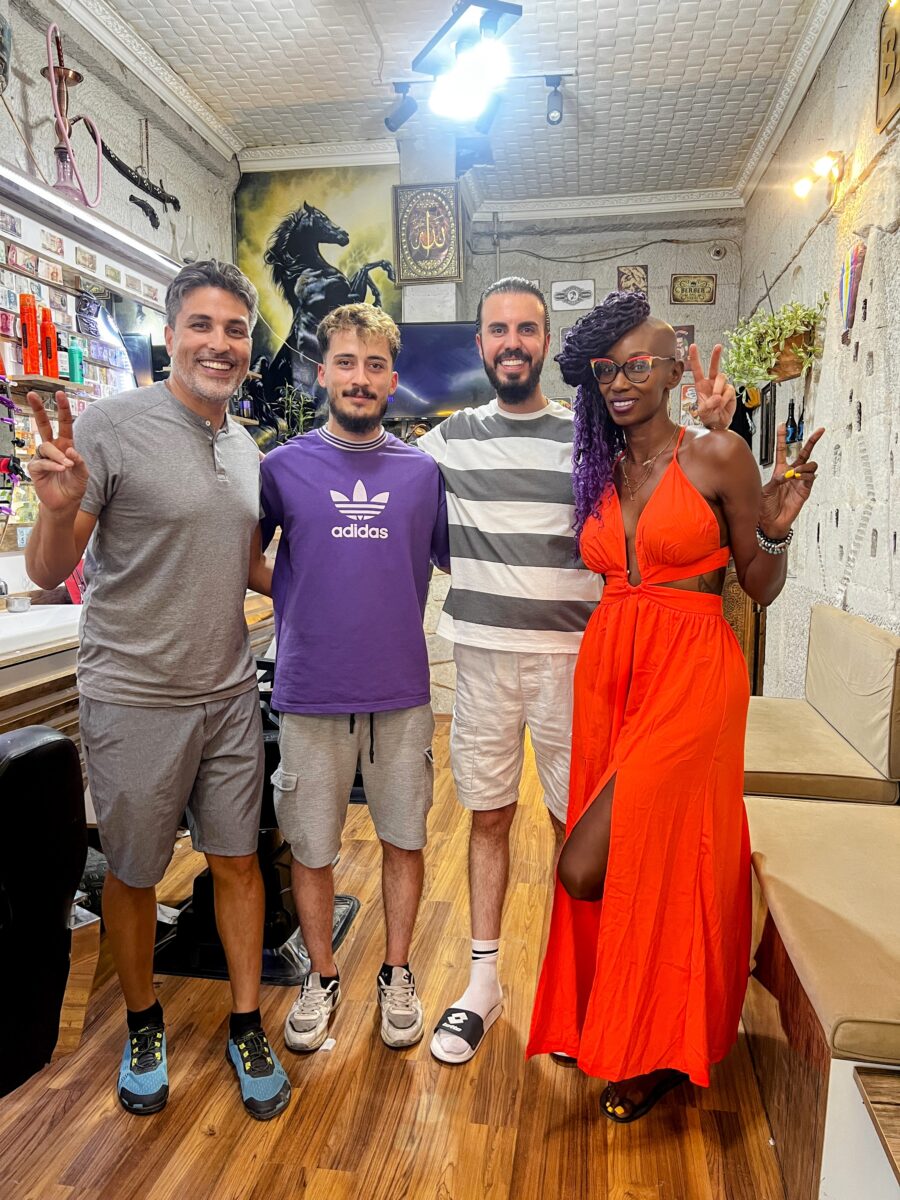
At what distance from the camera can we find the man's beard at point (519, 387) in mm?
2062

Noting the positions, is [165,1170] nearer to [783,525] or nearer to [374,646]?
[374,646]

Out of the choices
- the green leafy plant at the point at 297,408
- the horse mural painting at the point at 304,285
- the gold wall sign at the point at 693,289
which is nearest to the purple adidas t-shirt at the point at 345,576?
the green leafy plant at the point at 297,408

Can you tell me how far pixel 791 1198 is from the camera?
153 centimetres

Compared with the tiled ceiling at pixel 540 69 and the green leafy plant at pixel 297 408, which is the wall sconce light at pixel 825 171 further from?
the green leafy plant at pixel 297 408

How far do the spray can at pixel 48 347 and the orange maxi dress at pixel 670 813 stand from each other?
279cm

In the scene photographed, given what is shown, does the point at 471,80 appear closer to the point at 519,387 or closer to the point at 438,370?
the point at 438,370

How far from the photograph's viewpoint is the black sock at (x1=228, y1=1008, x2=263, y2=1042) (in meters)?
1.92

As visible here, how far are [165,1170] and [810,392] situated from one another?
4172 mm

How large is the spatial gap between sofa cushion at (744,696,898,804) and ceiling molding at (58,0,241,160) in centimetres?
428

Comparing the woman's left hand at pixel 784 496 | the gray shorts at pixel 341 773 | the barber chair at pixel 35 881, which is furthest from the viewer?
the gray shorts at pixel 341 773

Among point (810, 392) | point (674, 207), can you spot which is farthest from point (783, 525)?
point (674, 207)

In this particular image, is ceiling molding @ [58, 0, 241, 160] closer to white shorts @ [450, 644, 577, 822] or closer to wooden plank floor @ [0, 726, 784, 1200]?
white shorts @ [450, 644, 577, 822]

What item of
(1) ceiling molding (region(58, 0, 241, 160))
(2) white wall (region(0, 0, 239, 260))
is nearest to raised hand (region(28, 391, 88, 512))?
(2) white wall (region(0, 0, 239, 260))

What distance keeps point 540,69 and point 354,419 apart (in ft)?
12.0
